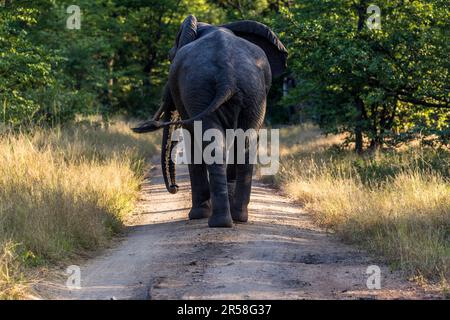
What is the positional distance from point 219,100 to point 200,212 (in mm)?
1877

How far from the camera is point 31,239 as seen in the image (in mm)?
8352

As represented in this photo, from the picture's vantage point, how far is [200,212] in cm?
1127

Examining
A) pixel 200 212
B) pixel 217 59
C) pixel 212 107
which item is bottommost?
pixel 200 212

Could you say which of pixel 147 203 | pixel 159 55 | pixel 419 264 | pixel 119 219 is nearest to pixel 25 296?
pixel 419 264

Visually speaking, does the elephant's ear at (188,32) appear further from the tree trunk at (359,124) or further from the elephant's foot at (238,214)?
the tree trunk at (359,124)

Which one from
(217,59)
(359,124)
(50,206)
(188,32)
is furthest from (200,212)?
(359,124)

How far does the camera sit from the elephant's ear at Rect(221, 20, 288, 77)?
12102 millimetres

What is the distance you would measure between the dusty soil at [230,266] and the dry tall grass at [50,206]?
12.8 inches

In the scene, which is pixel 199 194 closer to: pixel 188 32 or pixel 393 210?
pixel 188 32

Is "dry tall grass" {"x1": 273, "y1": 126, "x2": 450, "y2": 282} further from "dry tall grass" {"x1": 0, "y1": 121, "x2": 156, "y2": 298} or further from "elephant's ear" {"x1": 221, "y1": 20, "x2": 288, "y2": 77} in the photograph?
"dry tall grass" {"x1": 0, "y1": 121, "x2": 156, "y2": 298}

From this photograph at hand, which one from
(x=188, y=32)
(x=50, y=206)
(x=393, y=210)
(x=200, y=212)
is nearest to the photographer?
(x=50, y=206)

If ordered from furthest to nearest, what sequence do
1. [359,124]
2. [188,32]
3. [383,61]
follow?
1. [359,124]
2. [383,61]
3. [188,32]

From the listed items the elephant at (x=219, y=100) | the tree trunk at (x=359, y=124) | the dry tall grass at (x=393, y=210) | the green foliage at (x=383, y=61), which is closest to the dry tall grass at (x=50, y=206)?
the elephant at (x=219, y=100)

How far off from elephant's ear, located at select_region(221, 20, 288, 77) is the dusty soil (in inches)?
90.3
